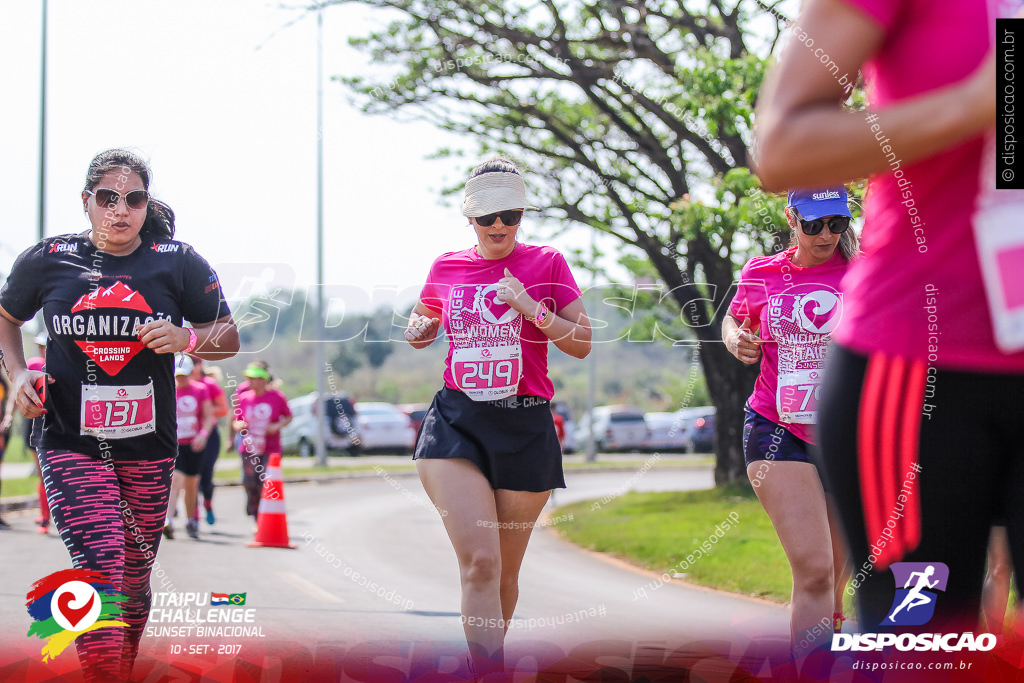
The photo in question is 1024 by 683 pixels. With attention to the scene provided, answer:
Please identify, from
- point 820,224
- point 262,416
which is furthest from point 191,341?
point 262,416

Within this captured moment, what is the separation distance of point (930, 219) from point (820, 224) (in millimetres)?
2960

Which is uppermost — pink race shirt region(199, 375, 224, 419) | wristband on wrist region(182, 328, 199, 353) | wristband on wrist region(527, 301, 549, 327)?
wristband on wrist region(527, 301, 549, 327)

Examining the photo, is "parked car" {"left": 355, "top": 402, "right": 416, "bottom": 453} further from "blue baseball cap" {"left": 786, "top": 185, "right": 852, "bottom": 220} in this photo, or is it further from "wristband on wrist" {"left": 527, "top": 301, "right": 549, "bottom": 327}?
"wristband on wrist" {"left": 527, "top": 301, "right": 549, "bottom": 327}

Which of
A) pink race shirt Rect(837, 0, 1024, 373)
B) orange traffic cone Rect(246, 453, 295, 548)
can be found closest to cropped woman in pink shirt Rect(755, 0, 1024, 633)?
pink race shirt Rect(837, 0, 1024, 373)

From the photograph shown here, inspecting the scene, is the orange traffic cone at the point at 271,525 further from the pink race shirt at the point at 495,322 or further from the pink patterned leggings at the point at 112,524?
the pink race shirt at the point at 495,322

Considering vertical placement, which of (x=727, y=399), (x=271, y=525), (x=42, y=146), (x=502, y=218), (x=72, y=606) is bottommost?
(x=271, y=525)

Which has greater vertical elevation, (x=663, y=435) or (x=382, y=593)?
(x=382, y=593)

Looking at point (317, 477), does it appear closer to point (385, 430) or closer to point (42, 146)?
point (385, 430)

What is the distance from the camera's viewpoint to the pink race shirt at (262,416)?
37.4 feet

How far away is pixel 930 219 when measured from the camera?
1619mm

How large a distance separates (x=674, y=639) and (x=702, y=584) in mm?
2899

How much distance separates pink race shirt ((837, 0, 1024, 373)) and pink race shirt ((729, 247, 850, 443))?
9.20ft

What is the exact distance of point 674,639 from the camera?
6.16m

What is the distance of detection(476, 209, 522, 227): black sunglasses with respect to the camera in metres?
4.26
